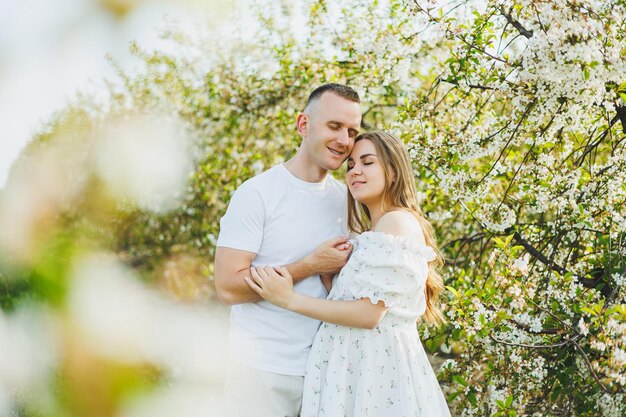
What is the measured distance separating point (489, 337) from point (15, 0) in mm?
5417

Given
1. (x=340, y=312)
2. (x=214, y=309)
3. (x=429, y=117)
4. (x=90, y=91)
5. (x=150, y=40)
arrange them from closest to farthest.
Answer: (x=340, y=312) → (x=429, y=117) → (x=150, y=40) → (x=214, y=309) → (x=90, y=91)

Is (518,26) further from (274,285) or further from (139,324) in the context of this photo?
(139,324)

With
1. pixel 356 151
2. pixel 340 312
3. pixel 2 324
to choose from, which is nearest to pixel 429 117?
pixel 356 151

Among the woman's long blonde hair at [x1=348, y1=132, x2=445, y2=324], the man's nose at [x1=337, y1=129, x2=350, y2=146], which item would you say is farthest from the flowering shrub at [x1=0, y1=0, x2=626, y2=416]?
the man's nose at [x1=337, y1=129, x2=350, y2=146]

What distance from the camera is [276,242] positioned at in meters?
2.49

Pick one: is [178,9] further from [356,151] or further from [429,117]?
[356,151]

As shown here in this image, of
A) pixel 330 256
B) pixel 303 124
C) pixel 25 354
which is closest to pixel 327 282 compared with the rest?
pixel 330 256

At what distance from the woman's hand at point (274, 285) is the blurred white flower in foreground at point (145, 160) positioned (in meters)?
4.42

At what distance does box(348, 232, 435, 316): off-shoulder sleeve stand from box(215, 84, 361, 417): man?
151 millimetres

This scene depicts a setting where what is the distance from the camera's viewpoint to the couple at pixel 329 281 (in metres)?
2.24

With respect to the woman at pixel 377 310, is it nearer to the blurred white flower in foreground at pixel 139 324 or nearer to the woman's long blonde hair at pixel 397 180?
the woman's long blonde hair at pixel 397 180

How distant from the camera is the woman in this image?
2203 millimetres

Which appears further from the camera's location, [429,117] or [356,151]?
[429,117]

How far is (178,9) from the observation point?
6816mm
